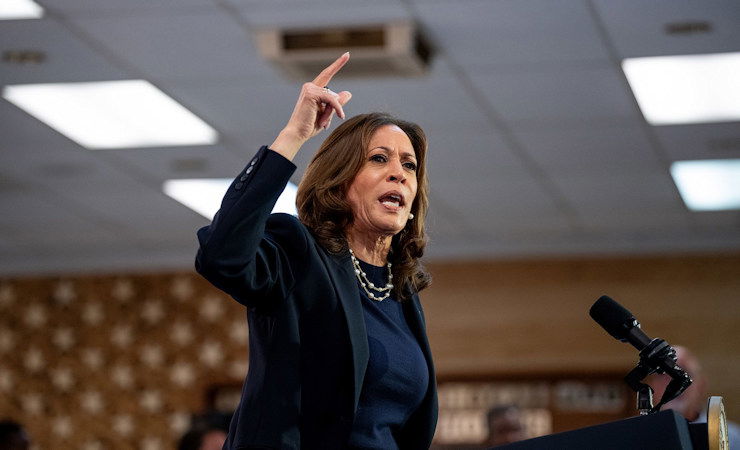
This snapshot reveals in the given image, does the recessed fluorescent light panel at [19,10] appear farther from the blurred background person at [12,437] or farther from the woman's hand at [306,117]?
the woman's hand at [306,117]

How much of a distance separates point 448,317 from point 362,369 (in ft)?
26.2

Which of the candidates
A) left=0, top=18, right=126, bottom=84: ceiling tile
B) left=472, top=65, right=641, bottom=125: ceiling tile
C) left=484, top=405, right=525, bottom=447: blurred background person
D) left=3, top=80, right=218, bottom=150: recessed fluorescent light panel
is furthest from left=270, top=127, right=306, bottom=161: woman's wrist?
left=484, top=405, right=525, bottom=447: blurred background person

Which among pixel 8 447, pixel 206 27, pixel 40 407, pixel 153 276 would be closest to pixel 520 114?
pixel 206 27

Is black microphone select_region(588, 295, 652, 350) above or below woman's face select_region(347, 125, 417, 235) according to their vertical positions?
below

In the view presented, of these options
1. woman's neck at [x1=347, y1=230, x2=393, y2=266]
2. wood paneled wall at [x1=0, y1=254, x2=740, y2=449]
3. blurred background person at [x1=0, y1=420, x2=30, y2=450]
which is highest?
wood paneled wall at [x1=0, y1=254, x2=740, y2=449]

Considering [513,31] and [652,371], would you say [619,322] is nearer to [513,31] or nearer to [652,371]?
[652,371]

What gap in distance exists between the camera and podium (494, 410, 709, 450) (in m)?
1.69

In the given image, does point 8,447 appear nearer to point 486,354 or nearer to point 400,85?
point 400,85

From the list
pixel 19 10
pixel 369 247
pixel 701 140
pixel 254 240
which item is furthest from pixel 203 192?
pixel 254 240

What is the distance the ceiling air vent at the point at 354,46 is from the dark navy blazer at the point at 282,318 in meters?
3.49

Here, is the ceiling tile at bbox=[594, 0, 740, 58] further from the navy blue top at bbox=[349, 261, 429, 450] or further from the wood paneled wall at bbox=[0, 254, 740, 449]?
the wood paneled wall at bbox=[0, 254, 740, 449]

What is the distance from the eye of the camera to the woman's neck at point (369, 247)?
2180mm

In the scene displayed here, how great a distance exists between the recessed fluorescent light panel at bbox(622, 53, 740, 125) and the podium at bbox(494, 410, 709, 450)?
4.22 m

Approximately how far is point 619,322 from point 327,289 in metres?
0.50
